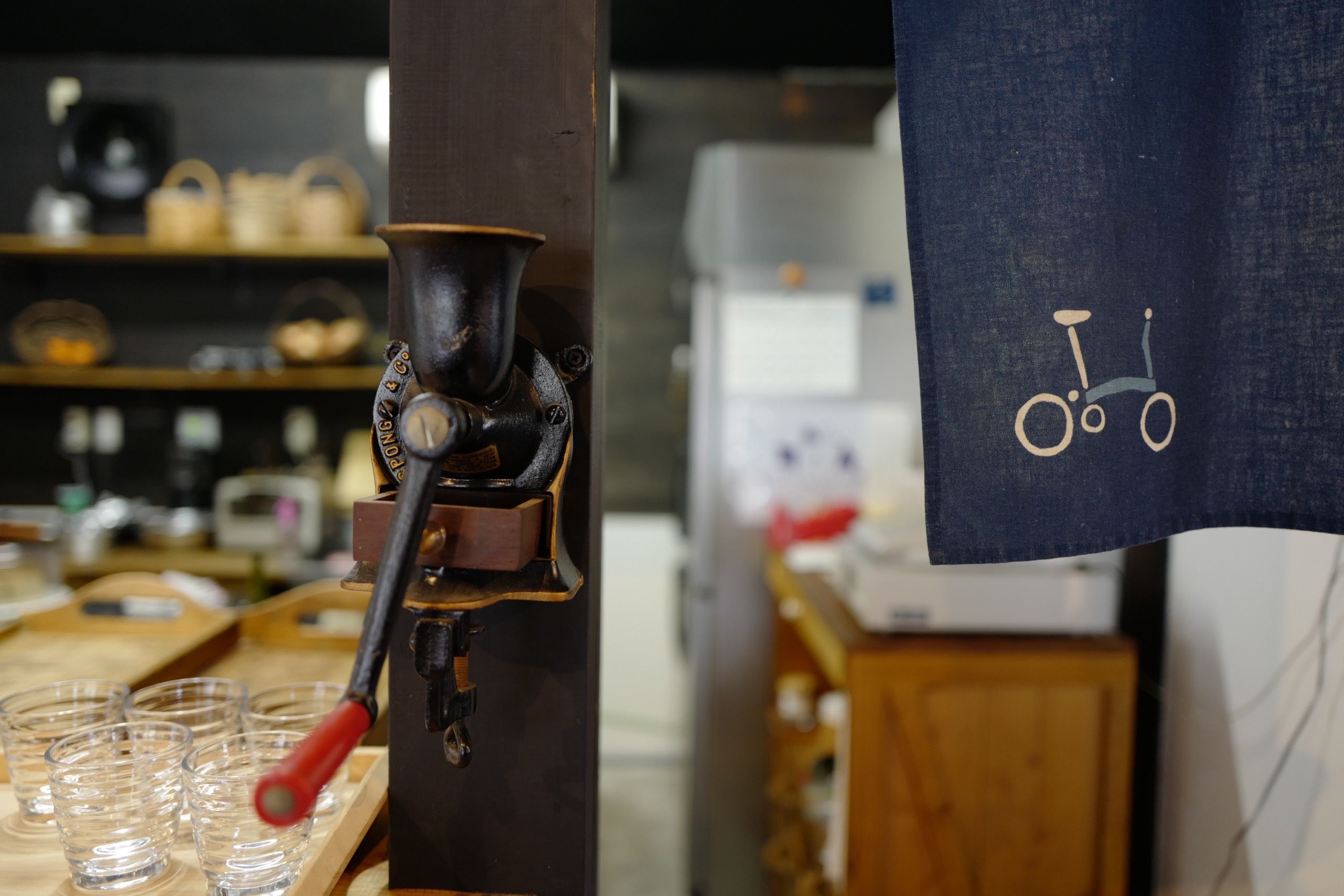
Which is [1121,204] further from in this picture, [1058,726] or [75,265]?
[75,265]

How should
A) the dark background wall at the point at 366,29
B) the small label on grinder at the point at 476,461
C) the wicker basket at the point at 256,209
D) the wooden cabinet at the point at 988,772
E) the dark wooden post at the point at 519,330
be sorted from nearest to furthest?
the small label on grinder at the point at 476,461
the dark wooden post at the point at 519,330
the wooden cabinet at the point at 988,772
the dark background wall at the point at 366,29
the wicker basket at the point at 256,209

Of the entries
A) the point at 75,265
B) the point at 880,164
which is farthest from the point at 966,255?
the point at 75,265

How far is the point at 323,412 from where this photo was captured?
3791 mm

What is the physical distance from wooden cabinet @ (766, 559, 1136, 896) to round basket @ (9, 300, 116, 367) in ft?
10.6

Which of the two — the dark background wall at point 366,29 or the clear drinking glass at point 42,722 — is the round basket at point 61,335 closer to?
the dark background wall at point 366,29

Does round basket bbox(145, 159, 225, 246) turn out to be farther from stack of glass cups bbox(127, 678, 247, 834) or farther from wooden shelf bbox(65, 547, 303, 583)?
stack of glass cups bbox(127, 678, 247, 834)

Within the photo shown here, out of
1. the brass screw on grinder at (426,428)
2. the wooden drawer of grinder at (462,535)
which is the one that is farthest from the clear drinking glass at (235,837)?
the brass screw on grinder at (426,428)

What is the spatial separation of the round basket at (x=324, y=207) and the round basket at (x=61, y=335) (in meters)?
0.94

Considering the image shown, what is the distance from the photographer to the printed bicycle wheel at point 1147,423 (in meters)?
0.94

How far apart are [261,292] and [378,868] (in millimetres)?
3261

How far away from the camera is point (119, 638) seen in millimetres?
1637

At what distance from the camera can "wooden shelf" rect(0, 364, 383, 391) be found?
342cm

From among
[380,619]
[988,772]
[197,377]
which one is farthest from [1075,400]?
[197,377]

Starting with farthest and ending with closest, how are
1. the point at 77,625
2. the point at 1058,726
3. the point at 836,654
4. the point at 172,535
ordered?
the point at 172,535
the point at 836,654
the point at 1058,726
the point at 77,625
